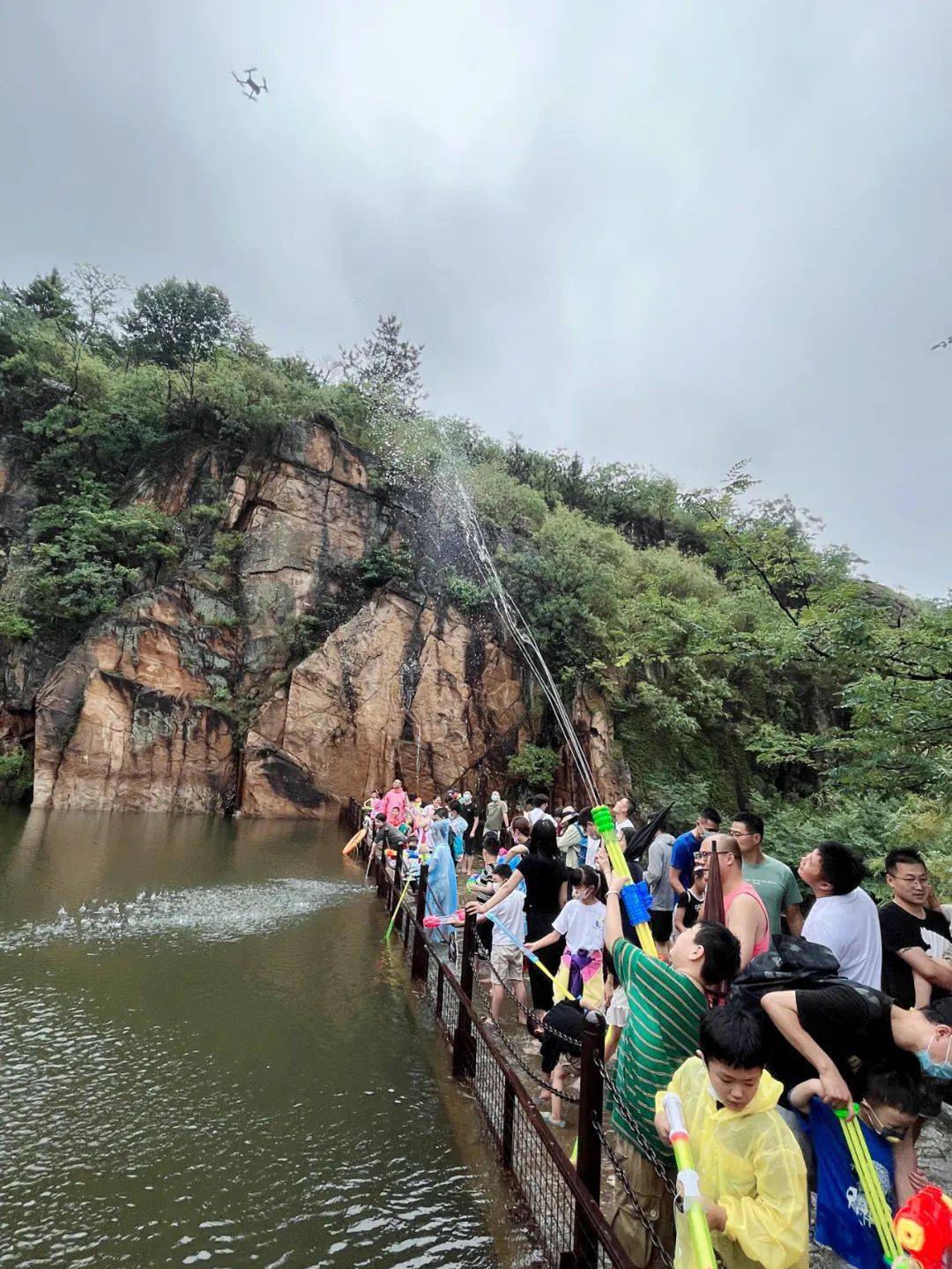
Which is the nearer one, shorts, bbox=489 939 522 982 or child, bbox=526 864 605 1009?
child, bbox=526 864 605 1009

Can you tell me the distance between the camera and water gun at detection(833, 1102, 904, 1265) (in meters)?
2.04

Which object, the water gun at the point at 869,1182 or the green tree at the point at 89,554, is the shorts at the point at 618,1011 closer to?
the water gun at the point at 869,1182

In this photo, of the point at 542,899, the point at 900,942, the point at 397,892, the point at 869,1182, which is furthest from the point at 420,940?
the point at 869,1182

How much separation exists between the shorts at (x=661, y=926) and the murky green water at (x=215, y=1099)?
1973mm

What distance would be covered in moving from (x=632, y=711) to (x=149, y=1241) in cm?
1921

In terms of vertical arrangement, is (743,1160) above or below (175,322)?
below

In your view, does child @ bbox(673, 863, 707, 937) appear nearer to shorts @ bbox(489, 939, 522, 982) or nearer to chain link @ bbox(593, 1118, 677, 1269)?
shorts @ bbox(489, 939, 522, 982)

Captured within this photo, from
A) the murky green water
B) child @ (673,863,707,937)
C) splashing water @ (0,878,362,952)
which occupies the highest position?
child @ (673,863,707,937)

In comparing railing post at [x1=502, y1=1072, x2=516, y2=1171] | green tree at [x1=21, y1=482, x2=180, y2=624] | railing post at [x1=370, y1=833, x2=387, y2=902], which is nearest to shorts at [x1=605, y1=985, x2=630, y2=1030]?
railing post at [x1=502, y1=1072, x2=516, y2=1171]

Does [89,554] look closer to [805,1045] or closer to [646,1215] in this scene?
[646,1215]

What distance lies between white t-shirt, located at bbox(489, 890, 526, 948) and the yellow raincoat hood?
11.7 feet

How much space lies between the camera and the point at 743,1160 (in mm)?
1966

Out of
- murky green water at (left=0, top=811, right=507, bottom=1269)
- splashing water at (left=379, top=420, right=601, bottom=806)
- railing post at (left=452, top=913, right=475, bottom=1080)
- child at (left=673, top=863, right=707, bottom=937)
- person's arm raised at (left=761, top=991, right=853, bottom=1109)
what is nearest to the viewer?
person's arm raised at (left=761, top=991, right=853, bottom=1109)

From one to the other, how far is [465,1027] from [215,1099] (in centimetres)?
175
